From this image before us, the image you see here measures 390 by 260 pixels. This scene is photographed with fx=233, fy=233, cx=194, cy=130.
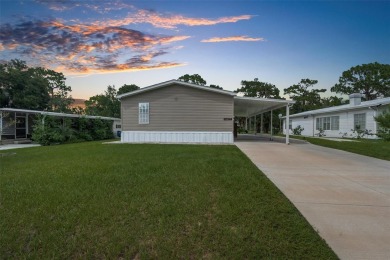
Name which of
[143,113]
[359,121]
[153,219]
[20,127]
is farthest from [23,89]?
[359,121]

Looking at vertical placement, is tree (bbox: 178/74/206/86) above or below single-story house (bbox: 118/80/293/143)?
above

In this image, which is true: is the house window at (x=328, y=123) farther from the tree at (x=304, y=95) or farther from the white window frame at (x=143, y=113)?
the tree at (x=304, y=95)

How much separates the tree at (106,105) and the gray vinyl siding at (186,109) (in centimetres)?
2813

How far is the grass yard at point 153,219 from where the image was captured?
2.68 meters

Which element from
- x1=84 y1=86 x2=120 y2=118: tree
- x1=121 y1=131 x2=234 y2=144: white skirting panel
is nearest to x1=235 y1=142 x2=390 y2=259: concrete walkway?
x1=121 y1=131 x2=234 y2=144: white skirting panel

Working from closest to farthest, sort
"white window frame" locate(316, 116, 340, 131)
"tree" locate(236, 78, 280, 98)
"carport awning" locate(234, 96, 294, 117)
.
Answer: "carport awning" locate(234, 96, 294, 117), "white window frame" locate(316, 116, 340, 131), "tree" locate(236, 78, 280, 98)

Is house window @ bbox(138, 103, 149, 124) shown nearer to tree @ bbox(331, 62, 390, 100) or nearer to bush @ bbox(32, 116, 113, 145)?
bush @ bbox(32, 116, 113, 145)

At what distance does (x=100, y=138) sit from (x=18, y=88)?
16.4 meters

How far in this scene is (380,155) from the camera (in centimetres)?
955

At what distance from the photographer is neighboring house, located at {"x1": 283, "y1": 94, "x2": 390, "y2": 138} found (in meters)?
16.2

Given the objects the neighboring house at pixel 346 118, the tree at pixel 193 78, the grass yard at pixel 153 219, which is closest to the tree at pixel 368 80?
the neighboring house at pixel 346 118

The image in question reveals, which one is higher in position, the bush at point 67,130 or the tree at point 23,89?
the tree at point 23,89

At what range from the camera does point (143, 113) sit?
14141 mm

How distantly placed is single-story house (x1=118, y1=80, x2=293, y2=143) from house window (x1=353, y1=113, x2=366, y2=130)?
7.71 metres
